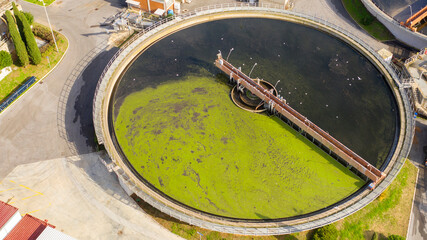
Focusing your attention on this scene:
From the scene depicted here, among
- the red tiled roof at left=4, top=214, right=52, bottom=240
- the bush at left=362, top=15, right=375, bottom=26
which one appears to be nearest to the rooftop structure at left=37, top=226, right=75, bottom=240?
the red tiled roof at left=4, top=214, right=52, bottom=240

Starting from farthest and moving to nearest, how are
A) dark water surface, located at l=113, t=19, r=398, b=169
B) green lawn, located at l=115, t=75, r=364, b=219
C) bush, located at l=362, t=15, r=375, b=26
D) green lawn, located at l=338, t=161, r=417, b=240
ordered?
1. bush, located at l=362, t=15, r=375, b=26
2. dark water surface, located at l=113, t=19, r=398, b=169
3. green lawn, located at l=338, t=161, r=417, b=240
4. green lawn, located at l=115, t=75, r=364, b=219

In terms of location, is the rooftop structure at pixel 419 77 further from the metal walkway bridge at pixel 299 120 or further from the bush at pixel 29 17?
the bush at pixel 29 17

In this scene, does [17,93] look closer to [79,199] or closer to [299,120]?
[79,199]

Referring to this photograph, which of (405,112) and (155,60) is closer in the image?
(405,112)

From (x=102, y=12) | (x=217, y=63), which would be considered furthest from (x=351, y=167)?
(x=102, y=12)

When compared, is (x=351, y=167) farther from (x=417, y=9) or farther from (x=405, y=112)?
(x=417, y=9)

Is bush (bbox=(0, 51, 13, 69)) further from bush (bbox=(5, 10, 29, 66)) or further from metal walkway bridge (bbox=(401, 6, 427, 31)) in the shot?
metal walkway bridge (bbox=(401, 6, 427, 31))
